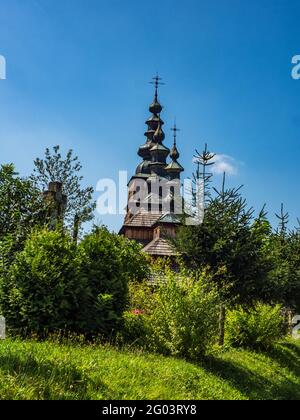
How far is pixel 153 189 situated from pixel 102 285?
47.7 meters

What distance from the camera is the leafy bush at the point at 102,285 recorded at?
1002 cm

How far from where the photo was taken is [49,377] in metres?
6.11

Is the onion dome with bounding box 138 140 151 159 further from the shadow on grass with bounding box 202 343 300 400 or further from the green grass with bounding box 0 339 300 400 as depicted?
the green grass with bounding box 0 339 300 400

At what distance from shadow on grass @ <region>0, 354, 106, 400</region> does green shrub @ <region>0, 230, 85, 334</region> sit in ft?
8.21

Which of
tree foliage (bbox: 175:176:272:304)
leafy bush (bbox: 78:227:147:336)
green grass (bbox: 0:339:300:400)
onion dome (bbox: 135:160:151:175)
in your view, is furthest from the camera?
onion dome (bbox: 135:160:151:175)

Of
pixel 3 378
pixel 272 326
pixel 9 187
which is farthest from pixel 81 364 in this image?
pixel 9 187

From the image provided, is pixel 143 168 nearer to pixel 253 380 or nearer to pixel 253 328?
pixel 253 328

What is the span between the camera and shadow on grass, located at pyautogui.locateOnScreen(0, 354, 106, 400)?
5.70m

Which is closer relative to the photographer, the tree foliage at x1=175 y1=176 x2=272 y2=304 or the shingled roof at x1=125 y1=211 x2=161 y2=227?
the tree foliage at x1=175 y1=176 x2=272 y2=304

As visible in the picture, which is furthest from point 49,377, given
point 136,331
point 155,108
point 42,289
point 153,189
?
point 155,108

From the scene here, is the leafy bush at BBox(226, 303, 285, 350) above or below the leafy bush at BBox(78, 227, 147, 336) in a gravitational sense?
below

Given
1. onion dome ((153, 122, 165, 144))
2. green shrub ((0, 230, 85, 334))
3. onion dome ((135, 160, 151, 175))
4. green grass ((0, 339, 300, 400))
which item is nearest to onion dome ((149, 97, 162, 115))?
onion dome ((153, 122, 165, 144))

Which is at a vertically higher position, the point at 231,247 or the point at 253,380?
the point at 231,247

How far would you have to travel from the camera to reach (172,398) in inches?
271
